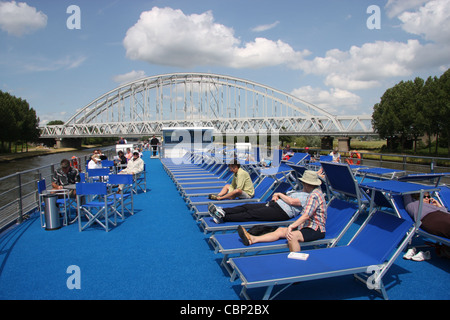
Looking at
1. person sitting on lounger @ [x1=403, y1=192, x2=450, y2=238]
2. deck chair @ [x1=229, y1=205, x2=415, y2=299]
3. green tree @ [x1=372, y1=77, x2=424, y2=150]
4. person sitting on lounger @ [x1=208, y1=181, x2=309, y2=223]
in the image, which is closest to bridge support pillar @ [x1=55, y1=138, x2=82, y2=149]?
green tree @ [x1=372, y1=77, x2=424, y2=150]

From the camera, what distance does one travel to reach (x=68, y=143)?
281 feet

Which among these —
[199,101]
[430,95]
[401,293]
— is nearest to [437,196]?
[401,293]

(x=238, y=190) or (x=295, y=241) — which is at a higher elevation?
(x=238, y=190)

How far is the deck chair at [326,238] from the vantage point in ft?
12.9

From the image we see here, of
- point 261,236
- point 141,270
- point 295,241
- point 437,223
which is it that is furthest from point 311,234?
point 141,270

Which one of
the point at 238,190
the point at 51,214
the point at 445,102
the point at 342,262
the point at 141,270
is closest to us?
the point at 342,262

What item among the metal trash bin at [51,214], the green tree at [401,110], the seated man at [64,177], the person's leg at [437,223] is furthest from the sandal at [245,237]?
the green tree at [401,110]

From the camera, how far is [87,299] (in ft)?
11.5

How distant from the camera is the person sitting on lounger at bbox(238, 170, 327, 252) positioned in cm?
403

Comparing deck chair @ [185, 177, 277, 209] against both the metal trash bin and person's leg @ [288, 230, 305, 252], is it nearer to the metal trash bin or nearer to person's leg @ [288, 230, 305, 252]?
person's leg @ [288, 230, 305, 252]

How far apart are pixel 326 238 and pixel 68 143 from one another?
303 ft

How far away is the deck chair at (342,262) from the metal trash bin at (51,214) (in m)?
4.20

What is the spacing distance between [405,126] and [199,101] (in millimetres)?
59963

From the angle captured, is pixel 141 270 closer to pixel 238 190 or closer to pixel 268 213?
pixel 268 213
